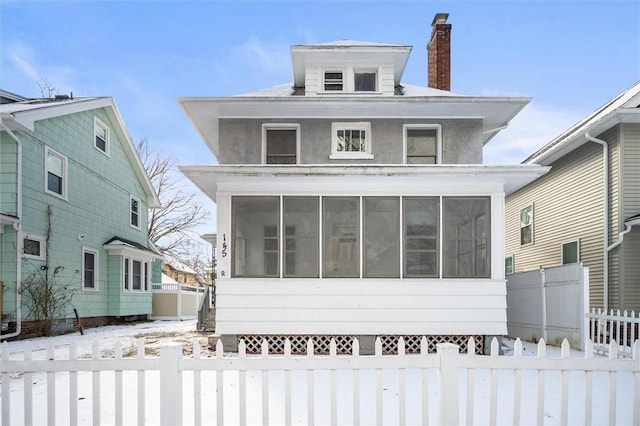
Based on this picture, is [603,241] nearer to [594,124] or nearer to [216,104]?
[594,124]

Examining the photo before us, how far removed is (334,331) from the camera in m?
8.62

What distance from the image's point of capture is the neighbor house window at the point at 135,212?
59.1ft

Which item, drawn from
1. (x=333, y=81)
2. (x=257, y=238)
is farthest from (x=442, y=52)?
(x=257, y=238)

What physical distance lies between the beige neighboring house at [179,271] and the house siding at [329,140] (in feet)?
57.3

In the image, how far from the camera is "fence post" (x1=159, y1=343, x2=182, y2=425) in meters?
→ 3.40

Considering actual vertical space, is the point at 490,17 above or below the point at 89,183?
above

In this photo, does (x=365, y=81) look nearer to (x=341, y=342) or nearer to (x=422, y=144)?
(x=422, y=144)

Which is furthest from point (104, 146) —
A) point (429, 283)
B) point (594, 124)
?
point (594, 124)

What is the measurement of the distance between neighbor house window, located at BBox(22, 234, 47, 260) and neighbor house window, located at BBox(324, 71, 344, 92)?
8.59m

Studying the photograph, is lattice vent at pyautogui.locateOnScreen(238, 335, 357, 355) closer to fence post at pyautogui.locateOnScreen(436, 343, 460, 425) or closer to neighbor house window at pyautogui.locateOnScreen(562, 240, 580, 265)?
fence post at pyautogui.locateOnScreen(436, 343, 460, 425)

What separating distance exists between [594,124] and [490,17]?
145 inches

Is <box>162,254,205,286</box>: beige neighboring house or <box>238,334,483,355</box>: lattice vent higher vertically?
<box>238,334,483,355</box>: lattice vent

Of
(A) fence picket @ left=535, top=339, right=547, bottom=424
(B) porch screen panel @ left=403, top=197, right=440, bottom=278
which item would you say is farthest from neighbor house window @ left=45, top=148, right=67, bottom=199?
(A) fence picket @ left=535, top=339, right=547, bottom=424

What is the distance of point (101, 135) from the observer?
1552 centimetres
